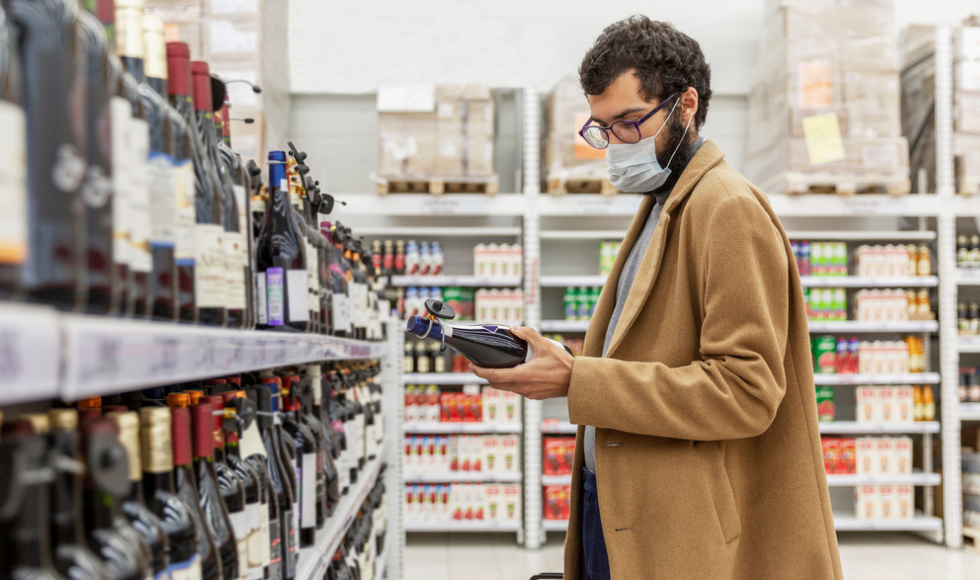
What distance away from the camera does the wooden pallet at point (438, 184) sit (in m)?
4.55

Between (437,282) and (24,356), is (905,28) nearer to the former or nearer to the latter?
(437,282)

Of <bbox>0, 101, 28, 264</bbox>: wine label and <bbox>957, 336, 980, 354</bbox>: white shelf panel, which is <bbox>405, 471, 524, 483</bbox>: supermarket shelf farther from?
<bbox>0, 101, 28, 264</bbox>: wine label

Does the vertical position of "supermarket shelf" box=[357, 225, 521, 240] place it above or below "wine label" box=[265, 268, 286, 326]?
above

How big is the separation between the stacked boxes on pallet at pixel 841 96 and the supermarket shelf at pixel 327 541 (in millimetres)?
3896

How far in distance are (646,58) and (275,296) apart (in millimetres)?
876

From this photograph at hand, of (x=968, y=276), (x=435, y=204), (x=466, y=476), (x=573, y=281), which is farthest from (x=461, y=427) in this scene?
(x=968, y=276)

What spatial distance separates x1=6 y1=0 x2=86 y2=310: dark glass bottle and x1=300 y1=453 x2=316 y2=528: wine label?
97cm

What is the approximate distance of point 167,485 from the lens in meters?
0.76

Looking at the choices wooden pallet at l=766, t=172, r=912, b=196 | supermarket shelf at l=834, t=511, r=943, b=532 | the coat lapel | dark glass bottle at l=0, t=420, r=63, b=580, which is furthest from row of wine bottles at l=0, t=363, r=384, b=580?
supermarket shelf at l=834, t=511, r=943, b=532

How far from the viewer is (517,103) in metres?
5.32

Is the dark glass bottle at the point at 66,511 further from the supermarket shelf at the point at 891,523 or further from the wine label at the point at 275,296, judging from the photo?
the supermarket shelf at the point at 891,523

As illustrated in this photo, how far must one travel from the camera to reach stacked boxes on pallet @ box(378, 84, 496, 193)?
446cm

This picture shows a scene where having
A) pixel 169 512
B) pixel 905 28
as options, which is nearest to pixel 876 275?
pixel 905 28

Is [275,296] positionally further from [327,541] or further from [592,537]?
[592,537]
